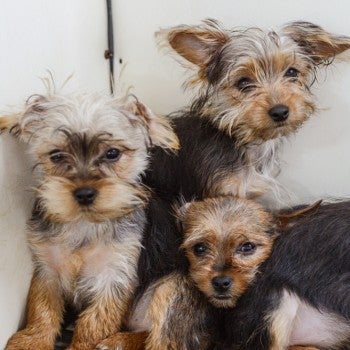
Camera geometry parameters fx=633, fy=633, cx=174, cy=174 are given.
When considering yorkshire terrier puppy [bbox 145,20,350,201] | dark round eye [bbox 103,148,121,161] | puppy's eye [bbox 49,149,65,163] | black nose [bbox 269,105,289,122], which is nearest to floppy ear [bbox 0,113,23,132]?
puppy's eye [bbox 49,149,65,163]

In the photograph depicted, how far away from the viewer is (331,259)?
106 inches

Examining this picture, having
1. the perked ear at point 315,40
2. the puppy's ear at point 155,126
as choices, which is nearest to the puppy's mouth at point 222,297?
the puppy's ear at point 155,126

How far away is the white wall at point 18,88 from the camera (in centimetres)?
270

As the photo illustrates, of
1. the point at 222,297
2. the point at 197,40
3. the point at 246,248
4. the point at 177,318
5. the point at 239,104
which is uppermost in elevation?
the point at 197,40

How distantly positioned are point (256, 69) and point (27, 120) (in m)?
1.07

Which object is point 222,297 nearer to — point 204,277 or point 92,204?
point 204,277

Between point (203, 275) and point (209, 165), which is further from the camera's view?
point (209, 165)

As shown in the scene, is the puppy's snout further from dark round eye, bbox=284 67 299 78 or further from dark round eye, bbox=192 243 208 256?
dark round eye, bbox=192 243 208 256

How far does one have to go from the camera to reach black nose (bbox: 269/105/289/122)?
110 inches

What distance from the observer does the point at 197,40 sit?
9.91 feet

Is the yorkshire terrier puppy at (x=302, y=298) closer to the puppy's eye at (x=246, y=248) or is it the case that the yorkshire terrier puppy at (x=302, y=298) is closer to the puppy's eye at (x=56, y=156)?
the puppy's eye at (x=246, y=248)

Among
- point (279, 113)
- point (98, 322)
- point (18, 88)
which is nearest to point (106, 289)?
point (98, 322)

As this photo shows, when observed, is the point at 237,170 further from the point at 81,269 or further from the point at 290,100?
the point at 81,269

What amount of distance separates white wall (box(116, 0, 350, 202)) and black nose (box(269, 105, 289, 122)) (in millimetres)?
542
